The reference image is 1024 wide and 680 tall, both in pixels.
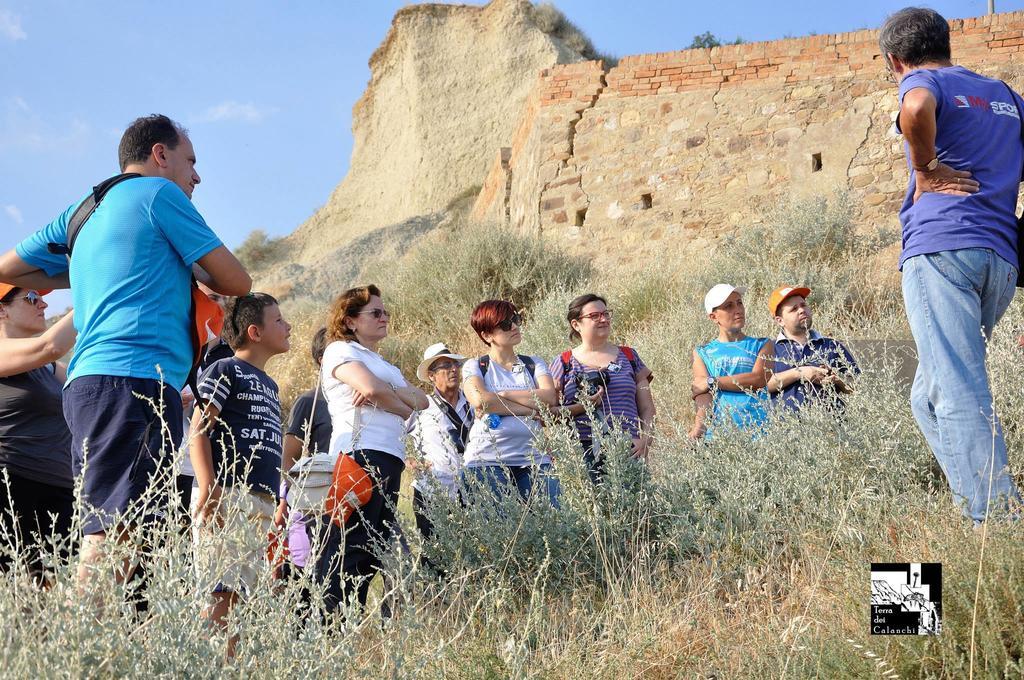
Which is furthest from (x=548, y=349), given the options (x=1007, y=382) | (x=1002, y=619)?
(x=1002, y=619)

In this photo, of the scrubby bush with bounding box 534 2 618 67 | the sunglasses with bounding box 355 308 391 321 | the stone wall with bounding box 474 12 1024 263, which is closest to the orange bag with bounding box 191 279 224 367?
the sunglasses with bounding box 355 308 391 321

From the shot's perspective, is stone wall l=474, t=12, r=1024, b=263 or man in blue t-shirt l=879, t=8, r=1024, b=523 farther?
stone wall l=474, t=12, r=1024, b=263

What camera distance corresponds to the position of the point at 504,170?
1579cm

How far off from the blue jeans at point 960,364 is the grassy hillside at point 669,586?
17 centimetres

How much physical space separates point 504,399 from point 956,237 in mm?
2564

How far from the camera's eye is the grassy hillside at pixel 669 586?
2.19m

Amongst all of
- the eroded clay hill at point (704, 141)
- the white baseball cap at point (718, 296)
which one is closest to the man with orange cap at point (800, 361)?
the white baseball cap at point (718, 296)

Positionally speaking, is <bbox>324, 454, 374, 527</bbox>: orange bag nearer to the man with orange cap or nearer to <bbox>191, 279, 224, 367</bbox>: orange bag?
<bbox>191, 279, 224, 367</bbox>: orange bag

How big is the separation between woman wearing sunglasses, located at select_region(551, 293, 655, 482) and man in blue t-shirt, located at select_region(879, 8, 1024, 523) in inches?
80.9

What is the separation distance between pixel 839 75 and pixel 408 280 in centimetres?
602

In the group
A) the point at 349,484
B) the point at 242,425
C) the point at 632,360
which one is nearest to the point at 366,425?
the point at 349,484

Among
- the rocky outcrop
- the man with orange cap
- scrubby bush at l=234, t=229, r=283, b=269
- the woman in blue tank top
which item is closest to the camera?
the man with orange cap

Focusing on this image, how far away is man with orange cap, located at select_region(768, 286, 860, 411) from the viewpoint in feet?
16.2

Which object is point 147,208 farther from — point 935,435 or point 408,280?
point 408,280
